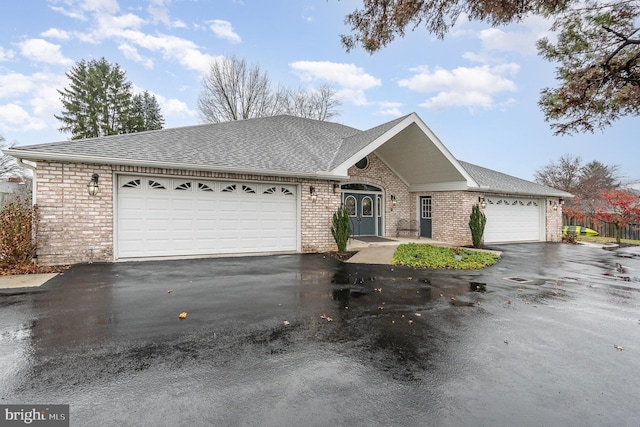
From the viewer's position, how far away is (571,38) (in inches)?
275

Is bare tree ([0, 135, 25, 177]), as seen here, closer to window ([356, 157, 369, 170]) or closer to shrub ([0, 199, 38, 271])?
shrub ([0, 199, 38, 271])

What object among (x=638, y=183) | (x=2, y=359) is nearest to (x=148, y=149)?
(x=2, y=359)

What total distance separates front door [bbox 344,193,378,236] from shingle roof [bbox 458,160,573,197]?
4.93 m

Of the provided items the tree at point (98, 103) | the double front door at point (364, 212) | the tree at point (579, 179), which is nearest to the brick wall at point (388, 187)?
the double front door at point (364, 212)

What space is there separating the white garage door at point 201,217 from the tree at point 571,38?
19.1 feet

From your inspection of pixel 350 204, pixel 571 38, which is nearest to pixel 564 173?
pixel 350 204

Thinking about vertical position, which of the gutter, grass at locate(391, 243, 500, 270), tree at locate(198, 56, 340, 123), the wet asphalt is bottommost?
the wet asphalt

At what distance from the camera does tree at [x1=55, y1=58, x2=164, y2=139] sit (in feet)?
99.6

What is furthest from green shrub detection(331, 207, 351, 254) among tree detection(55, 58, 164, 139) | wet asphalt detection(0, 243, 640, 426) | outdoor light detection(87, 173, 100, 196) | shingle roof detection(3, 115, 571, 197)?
tree detection(55, 58, 164, 139)

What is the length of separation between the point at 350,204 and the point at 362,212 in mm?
764

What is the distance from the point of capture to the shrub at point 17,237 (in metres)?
7.20

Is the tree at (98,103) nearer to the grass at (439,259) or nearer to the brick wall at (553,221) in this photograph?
the grass at (439,259)

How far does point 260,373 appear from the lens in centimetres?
294

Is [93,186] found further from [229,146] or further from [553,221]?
[553,221]
